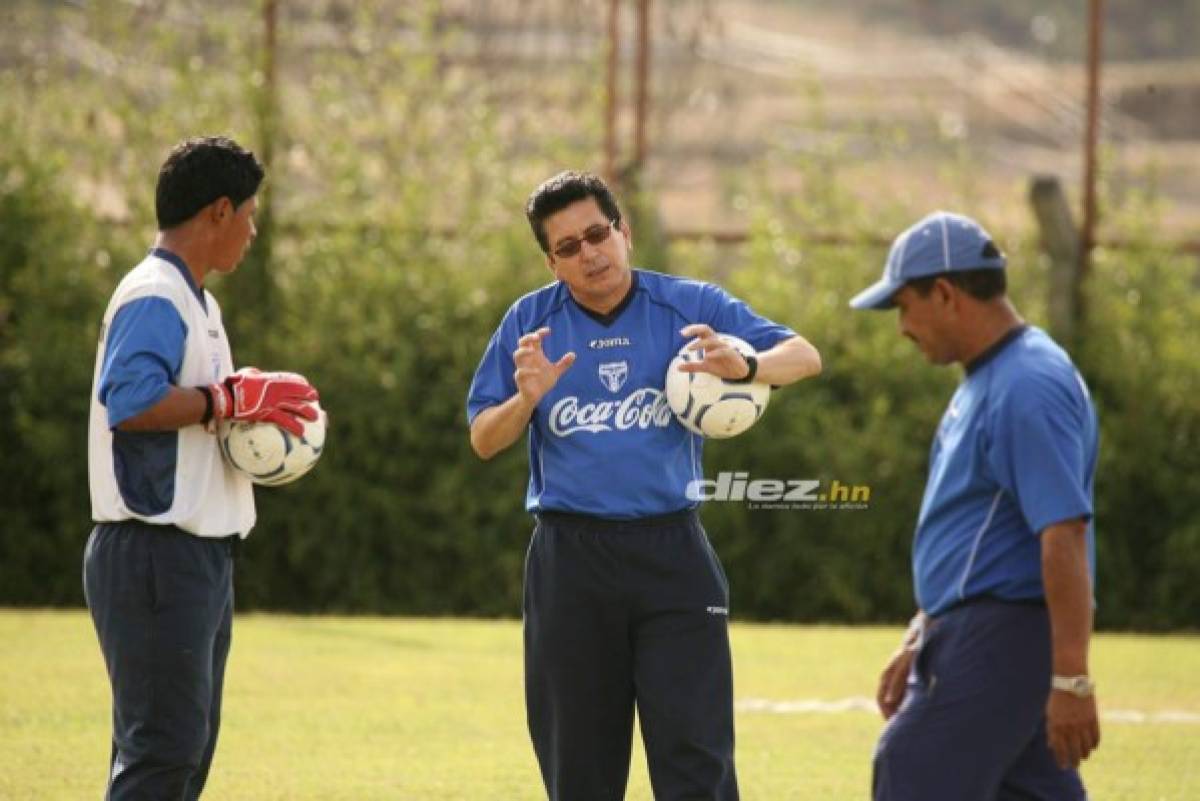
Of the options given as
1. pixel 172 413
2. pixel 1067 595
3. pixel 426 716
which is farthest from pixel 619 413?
pixel 426 716

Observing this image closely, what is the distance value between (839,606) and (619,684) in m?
9.21

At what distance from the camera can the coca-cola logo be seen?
6242 millimetres

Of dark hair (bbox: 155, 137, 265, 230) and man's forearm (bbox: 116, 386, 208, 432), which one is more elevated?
dark hair (bbox: 155, 137, 265, 230)

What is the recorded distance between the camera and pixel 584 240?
6.29m

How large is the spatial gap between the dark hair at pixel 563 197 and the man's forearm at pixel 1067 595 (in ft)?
6.41

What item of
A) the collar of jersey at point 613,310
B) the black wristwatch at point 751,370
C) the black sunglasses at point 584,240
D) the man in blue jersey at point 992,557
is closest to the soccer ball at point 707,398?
the black wristwatch at point 751,370

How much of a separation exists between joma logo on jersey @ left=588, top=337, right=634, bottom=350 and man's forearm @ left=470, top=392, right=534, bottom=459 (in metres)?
0.28

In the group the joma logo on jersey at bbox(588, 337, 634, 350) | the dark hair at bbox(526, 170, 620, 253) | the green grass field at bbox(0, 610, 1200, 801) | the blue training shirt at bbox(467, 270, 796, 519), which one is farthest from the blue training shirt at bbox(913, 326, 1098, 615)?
the green grass field at bbox(0, 610, 1200, 801)

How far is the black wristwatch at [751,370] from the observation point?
6.17m

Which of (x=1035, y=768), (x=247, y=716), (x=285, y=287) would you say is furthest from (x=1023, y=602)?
(x=285, y=287)

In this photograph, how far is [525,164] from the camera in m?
16.3

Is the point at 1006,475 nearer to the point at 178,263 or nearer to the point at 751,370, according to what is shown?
the point at 751,370

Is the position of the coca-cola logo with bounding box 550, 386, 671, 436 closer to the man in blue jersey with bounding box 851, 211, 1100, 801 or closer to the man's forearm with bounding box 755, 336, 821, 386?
the man's forearm with bounding box 755, 336, 821, 386

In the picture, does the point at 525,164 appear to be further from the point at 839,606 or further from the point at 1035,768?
the point at 1035,768
